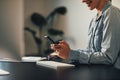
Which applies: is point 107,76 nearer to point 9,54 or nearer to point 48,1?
point 9,54

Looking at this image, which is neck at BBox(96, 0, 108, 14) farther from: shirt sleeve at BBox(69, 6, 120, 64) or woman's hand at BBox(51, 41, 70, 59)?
woman's hand at BBox(51, 41, 70, 59)

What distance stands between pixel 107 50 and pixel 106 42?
0.05 m

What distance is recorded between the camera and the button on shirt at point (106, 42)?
5.44 feet

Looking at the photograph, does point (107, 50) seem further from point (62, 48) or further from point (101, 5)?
point (101, 5)

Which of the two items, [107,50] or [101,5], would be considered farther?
[101,5]

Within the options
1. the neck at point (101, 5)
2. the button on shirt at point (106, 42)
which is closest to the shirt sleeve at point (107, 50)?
the button on shirt at point (106, 42)

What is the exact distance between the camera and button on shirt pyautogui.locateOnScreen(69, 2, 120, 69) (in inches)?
65.3

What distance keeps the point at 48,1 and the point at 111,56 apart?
3.87 m

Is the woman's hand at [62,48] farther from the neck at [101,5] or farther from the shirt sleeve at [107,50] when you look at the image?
the neck at [101,5]

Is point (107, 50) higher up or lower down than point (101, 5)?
lower down

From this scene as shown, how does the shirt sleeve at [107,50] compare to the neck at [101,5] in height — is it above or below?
below

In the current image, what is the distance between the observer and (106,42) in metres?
1.69

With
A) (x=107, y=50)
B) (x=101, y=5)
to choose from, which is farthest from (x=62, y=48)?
(x=101, y=5)

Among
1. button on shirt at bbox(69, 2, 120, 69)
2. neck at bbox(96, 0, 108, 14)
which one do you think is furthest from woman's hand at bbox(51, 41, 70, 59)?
neck at bbox(96, 0, 108, 14)
